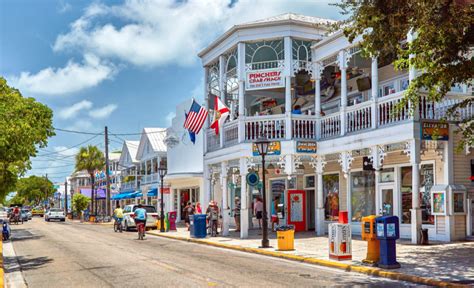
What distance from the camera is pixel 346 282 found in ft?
37.3

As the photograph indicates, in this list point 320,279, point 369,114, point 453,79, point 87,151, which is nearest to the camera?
point 320,279

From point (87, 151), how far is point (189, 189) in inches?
1092

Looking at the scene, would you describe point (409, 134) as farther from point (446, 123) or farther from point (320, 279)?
point (320, 279)

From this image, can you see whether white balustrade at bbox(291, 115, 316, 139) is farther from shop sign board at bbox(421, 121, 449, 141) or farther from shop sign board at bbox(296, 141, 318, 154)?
shop sign board at bbox(421, 121, 449, 141)

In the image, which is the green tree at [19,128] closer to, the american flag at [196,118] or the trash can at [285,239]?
the american flag at [196,118]

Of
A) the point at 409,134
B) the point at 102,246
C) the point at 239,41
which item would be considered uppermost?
the point at 239,41

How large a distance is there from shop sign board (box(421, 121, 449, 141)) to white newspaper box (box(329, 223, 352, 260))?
17.8 feet

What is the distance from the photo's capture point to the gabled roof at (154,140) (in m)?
50.4

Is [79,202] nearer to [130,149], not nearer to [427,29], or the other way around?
[130,149]

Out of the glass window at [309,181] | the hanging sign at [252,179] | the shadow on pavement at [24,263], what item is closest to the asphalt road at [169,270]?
the shadow on pavement at [24,263]

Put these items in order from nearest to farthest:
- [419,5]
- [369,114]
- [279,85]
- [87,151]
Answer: [419,5]
[369,114]
[279,85]
[87,151]

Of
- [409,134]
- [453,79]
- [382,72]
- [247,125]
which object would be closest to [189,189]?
[247,125]

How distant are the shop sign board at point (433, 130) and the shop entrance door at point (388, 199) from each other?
11.9 ft

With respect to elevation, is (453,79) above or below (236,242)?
above
